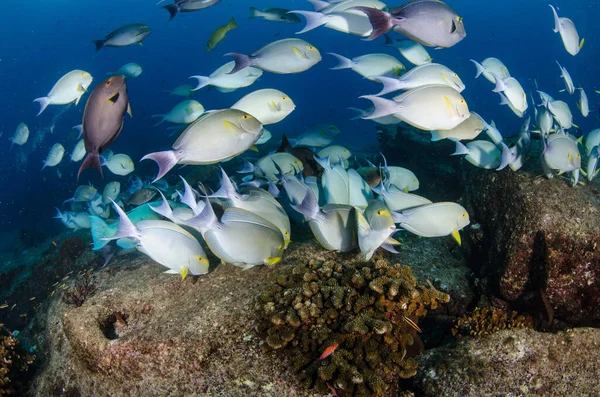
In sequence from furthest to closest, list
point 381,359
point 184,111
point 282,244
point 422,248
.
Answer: point 184,111, point 422,248, point 282,244, point 381,359

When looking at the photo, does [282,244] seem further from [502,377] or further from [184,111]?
[184,111]

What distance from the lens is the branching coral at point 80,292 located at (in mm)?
4219

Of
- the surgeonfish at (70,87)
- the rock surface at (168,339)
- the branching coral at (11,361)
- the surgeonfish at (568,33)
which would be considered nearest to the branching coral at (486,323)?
the rock surface at (168,339)

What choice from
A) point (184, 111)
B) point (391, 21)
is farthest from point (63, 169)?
point (391, 21)

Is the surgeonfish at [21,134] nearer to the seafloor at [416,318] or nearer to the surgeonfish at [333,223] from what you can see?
the seafloor at [416,318]

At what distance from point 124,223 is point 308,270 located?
6.12ft

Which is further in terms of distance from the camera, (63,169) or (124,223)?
(63,169)

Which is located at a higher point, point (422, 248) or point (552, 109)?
point (552, 109)

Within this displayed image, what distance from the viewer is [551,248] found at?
4125mm

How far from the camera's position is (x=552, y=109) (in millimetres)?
4684

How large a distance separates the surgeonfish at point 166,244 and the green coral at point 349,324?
0.81 m

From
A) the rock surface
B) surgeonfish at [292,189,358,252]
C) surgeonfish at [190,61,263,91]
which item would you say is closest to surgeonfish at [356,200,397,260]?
surgeonfish at [292,189,358,252]

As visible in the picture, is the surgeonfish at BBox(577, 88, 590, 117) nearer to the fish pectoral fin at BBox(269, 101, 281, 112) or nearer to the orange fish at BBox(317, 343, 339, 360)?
the fish pectoral fin at BBox(269, 101, 281, 112)

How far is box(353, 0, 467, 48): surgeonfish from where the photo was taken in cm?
311
